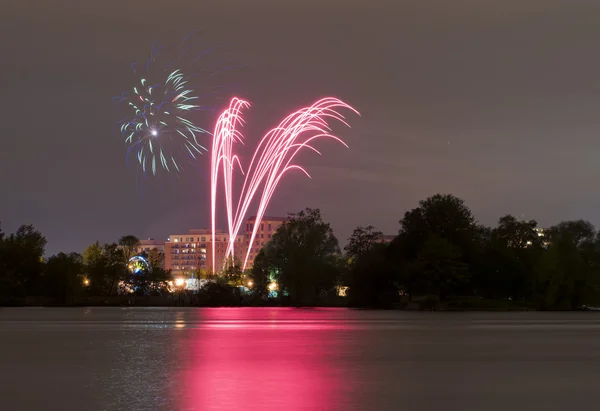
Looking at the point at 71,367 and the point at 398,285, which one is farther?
the point at 398,285

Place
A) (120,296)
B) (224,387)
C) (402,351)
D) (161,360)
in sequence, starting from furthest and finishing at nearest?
(120,296) < (402,351) < (161,360) < (224,387)

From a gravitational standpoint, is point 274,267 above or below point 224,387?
above

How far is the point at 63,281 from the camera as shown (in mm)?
126688

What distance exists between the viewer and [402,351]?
98.6 ft

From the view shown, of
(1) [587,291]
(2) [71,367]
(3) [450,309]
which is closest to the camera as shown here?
(2) [71,367]

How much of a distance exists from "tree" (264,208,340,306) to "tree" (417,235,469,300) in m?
21.1

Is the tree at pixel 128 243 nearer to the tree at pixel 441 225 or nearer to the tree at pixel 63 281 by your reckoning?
the tree at pixel 63 281

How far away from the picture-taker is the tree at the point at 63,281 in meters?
126

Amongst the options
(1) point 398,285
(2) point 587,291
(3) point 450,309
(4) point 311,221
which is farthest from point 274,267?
(2) point 587,291

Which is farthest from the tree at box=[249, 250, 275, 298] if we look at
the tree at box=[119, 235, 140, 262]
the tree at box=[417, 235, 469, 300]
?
the tree at box=[119, 235, 140, 262]

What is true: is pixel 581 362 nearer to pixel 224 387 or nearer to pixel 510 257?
pixel 224 387

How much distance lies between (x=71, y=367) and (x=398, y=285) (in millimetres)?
83991

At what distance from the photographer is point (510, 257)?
355ft

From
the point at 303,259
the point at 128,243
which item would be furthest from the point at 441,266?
the point at 128,243
